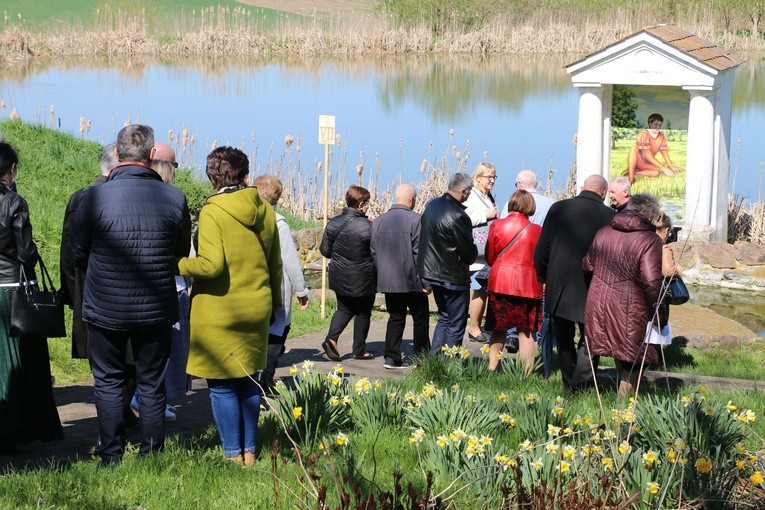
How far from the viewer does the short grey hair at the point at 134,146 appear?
5.79 metres

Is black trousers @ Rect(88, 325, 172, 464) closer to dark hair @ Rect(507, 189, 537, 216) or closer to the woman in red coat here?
the woman in red coat

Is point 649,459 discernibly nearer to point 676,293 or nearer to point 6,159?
point 676,293

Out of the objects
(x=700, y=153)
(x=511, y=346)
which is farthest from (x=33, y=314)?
(x=700, y=153)

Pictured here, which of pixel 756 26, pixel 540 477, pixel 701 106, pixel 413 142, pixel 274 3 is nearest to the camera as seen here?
pixel 540 477

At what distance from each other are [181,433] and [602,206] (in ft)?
10.7

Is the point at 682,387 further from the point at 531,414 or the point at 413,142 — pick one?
the point at 413,142

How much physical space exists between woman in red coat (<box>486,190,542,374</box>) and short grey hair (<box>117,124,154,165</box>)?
3.53 m

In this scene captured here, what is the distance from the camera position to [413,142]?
90.5 feet

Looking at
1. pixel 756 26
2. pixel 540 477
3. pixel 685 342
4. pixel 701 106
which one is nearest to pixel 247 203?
pixel 540 477

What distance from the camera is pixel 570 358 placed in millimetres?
8273

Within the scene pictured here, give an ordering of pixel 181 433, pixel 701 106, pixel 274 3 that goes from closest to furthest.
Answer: pixel 181 433
pixel 701 106
pixel 274 3

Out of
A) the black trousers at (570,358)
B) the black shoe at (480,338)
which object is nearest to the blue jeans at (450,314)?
the black trousers at (570,358)

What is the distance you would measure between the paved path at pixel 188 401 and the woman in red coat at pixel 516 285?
0.54m

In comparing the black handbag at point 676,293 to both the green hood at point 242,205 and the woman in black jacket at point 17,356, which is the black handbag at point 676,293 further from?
the woman in black jacket at point 17,356
